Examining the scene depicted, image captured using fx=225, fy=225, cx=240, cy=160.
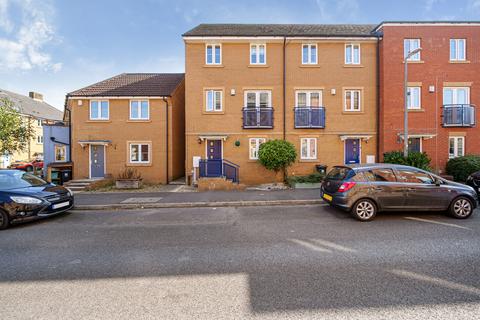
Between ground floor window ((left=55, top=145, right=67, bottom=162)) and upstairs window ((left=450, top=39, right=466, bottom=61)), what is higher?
upstairs window ((left=450, top=39, right=466, bottom=61))

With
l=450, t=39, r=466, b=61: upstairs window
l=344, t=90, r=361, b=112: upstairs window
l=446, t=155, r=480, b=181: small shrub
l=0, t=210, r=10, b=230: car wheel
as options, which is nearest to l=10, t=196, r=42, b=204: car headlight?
l=0, t=210, r=10, b=230: car wheel

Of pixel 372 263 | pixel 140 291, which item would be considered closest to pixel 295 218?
pixel 372 263

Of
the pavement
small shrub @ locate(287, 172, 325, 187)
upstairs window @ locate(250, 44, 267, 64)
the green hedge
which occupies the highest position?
upstairs window @ locate(250, 44, 267, 64)

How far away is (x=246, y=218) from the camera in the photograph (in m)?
6.73

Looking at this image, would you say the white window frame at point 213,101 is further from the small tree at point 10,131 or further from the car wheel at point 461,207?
the small tree at point 10,131

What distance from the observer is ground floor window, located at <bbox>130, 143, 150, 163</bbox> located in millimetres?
14305

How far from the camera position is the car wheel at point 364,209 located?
6.27m

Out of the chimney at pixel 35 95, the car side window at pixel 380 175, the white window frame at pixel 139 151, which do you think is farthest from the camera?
the chimney at pixel 35 95

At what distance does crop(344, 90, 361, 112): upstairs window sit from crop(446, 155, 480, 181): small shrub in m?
6.00

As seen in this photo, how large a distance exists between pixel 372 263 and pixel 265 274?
1877 millimetres

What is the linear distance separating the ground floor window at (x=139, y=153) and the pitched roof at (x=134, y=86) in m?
3.14

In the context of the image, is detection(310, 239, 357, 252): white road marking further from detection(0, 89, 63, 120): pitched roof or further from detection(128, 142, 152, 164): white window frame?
detection(0, 89, 63, 120): pitched roof

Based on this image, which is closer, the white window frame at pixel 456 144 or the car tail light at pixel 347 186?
the car tail light at pixel 347 186

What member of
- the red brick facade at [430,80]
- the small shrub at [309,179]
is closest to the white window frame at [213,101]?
the small shrub at [309,179]
